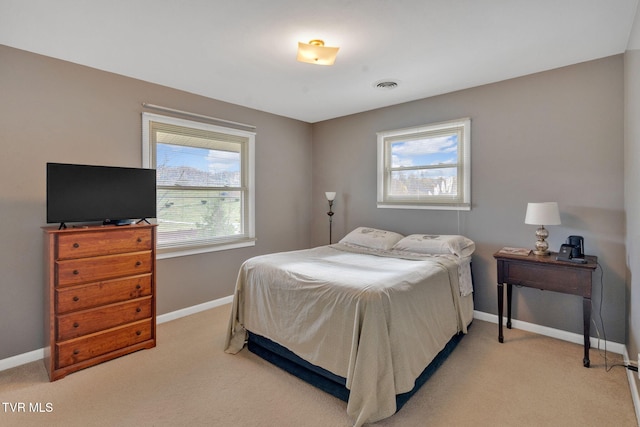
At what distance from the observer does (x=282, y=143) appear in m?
4.51

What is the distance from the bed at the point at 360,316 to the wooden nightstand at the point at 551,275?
36 centimetres

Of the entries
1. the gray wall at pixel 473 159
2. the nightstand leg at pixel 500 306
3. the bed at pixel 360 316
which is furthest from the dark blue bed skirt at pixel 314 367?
the gray wall at pixel 473 159

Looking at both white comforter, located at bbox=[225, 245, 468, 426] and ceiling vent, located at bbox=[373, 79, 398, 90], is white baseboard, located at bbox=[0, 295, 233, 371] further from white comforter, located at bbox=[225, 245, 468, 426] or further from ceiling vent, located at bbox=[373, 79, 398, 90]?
ceiling vent, located at bbox=[373, 79, 398, 90]

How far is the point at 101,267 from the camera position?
2.49 meters

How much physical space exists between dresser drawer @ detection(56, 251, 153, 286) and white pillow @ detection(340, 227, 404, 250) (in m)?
2.16

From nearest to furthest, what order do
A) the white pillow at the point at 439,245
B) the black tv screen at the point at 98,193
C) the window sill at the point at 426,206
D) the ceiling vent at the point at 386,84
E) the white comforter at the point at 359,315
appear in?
the white comforter at the point at 359,315
the black tv screen at the point at 98,193
the white pillow at the point at 439,245
the ceiling vent at the point at 386,84
the window sill at the point at 426,206

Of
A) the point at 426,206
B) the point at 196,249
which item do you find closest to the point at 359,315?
the point at 426,206

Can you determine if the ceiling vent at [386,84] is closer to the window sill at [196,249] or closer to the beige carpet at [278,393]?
the window sill at [196,249]

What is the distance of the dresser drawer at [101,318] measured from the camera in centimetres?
232

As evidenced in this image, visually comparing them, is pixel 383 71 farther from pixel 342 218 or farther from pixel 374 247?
pixel 342 218

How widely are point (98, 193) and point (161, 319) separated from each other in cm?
150

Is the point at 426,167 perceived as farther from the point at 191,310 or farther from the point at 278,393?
the point at 191,310

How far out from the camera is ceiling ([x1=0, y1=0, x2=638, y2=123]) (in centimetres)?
196

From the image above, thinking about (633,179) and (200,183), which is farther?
(200,183)
